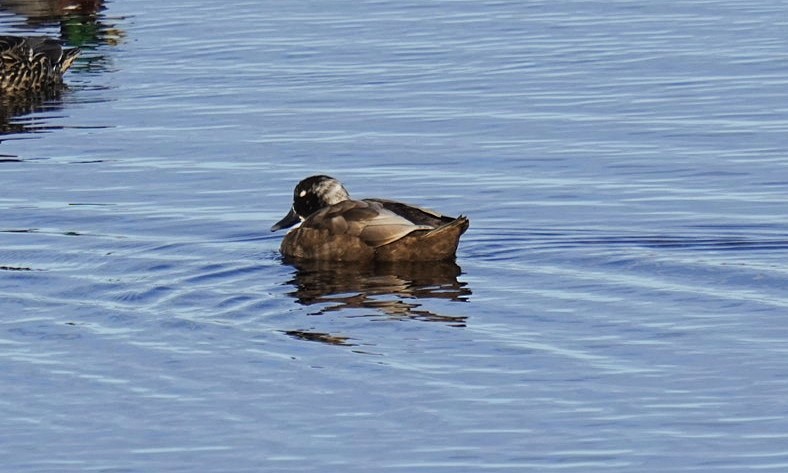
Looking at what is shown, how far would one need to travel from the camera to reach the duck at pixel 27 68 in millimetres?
21344

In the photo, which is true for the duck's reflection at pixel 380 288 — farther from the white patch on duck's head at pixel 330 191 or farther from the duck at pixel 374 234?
the white patch on duck's head at pixel 330 191

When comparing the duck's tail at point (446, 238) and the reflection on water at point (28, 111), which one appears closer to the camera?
the duck's tail at point (446, 238)

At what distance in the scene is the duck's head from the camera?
45.9 ft

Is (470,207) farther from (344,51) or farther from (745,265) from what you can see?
(344,51)

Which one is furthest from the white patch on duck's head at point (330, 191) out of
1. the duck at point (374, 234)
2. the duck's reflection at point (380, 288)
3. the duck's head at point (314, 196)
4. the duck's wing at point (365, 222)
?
the duck's reflection at point (380, 288)

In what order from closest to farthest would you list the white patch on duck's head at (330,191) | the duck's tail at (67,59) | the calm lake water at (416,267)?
1. the calm lake water at (416,267)
2. the white patch on duck's head at (330,191)
3. the duck's tail at (67,59)

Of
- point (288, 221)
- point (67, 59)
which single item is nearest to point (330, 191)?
point (288, 221)

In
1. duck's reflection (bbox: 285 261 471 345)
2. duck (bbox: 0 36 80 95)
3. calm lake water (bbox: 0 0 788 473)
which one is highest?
duck (bbox: 0 36 80 95)

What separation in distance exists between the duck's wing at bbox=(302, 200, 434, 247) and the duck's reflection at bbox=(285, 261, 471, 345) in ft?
0.72

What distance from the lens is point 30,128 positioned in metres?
19.0

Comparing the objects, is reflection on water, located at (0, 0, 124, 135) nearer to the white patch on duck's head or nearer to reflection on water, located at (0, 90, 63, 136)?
reflection on water, located at (0, 90, 63, 136)

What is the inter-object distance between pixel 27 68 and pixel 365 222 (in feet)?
29.8

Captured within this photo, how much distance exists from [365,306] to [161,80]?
381 inches

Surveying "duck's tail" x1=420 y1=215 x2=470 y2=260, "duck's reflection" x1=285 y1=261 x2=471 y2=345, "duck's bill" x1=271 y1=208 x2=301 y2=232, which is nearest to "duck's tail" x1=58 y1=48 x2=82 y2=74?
"duck's bill" x1=271 y1=208 x2=301 y2=232
